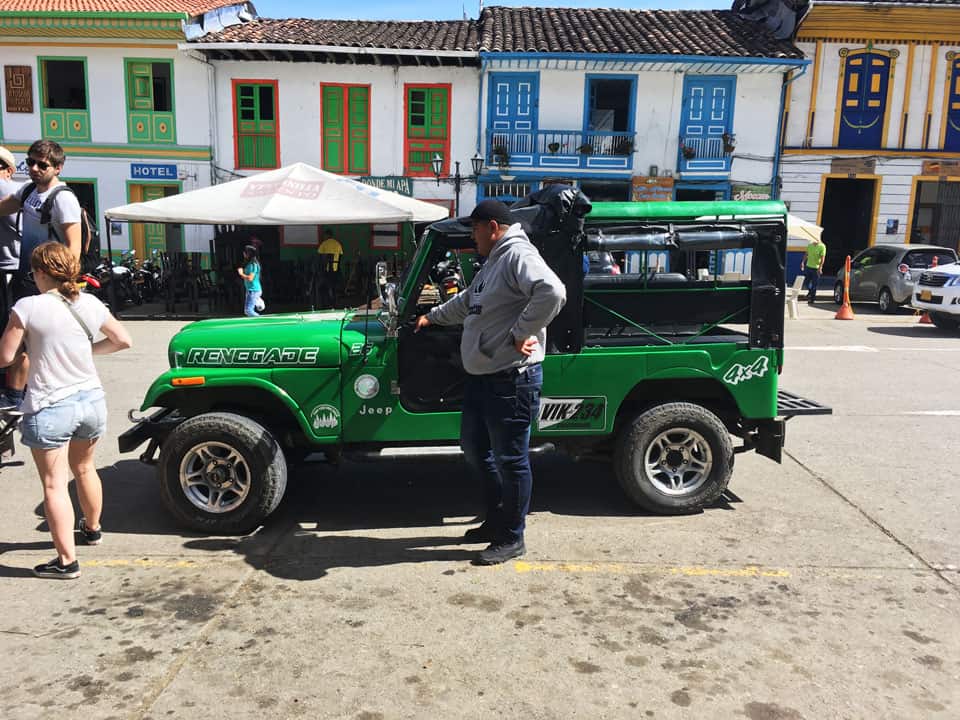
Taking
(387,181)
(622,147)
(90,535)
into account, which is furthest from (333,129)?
(90,535)

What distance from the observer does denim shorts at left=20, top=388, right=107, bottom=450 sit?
3.78 meters

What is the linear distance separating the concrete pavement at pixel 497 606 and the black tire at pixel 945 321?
33.3 ft

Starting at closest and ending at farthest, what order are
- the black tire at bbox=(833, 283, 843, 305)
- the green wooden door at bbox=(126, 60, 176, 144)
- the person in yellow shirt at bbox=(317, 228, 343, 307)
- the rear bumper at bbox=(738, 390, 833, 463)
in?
1. the rear bumper at bbox=(738, 390, 833, 463)
2. the person in yellow shirt at bbox=(317, 228, 343, 307)
3. the black tire at bbox=(833, 283, 843, 305)
4. the green wooden door at bbox=(126, 60, 176, 144)

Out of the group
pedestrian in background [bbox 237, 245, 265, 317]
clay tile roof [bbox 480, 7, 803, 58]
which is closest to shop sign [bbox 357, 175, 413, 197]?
clay tile roof [bbox 480, 7, 803, 58]

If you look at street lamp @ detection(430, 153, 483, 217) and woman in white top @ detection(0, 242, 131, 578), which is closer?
woman in white top @ detection(0, 242, 131, 578)

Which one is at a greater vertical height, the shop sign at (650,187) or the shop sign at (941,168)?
the shop sign at (941,168)

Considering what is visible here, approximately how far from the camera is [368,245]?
2219cm

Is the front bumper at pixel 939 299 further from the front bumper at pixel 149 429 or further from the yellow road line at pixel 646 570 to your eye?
the front bumper at pixel 149 429

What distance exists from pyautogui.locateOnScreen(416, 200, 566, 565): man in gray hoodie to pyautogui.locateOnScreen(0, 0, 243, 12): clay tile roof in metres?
19.8

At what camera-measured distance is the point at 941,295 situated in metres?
14.1

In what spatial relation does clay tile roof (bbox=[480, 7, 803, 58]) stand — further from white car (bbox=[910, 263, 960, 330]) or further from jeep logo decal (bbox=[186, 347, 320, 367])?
jeep logo decal (bbox=[186, 347, 320, 367])

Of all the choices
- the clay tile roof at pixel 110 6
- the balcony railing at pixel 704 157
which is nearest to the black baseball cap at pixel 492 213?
the clay tile roof at pixel 110 6

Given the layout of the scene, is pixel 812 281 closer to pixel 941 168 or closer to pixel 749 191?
pixel 749 191

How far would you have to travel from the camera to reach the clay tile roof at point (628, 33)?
71.4 ft
